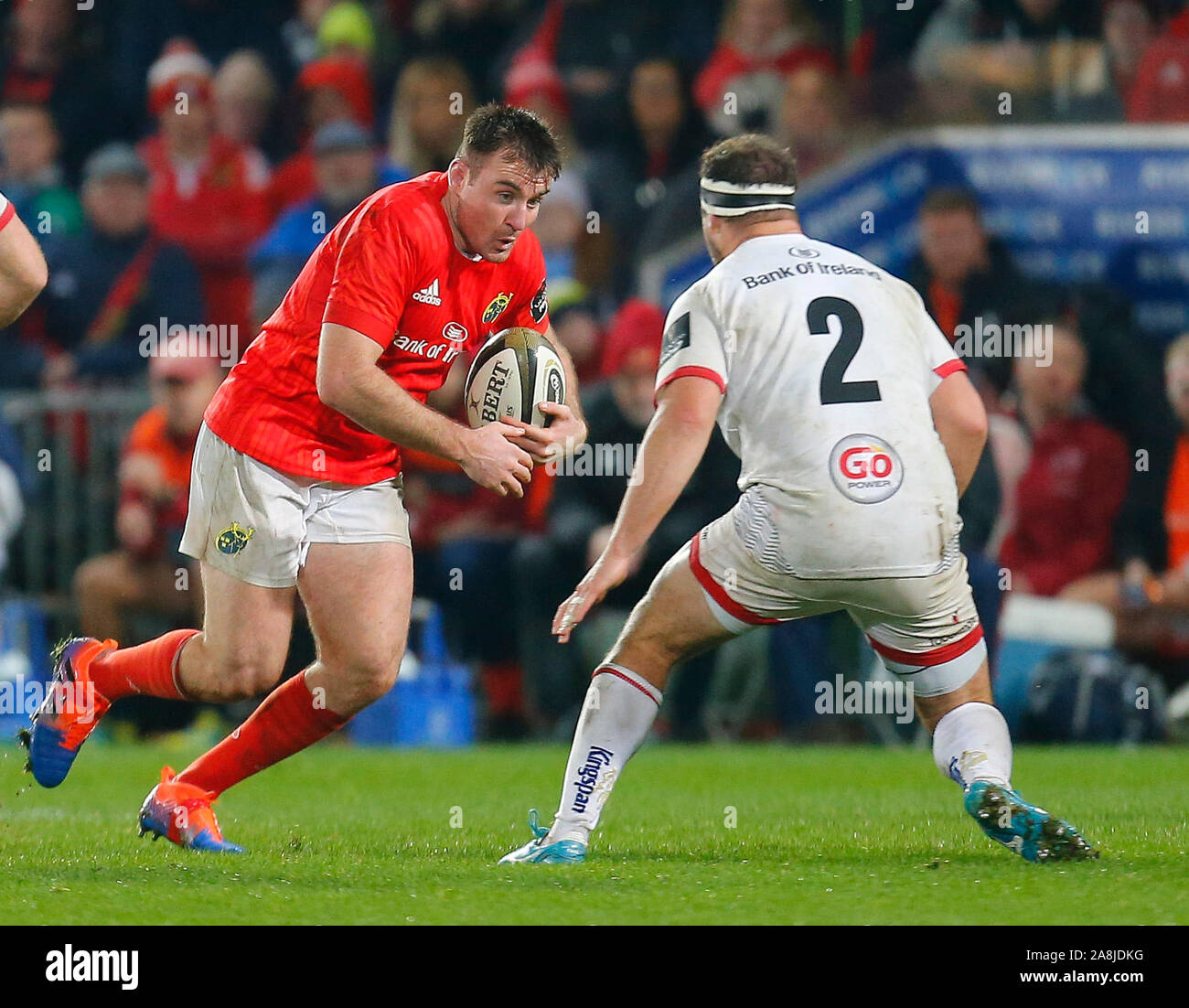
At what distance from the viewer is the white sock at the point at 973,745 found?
5.46 meters

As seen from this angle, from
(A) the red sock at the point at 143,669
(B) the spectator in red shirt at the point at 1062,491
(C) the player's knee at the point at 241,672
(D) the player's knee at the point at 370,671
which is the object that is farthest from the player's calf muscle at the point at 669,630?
(B) the spectator in red shirt at the point at 1062,491

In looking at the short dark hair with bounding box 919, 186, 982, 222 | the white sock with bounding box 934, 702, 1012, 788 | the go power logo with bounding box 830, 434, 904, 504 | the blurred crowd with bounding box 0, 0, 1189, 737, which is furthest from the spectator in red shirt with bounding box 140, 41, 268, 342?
the white sock with bounding box 934, 702, 1012, 788

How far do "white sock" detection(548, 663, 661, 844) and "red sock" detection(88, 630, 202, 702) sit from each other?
1290 mm

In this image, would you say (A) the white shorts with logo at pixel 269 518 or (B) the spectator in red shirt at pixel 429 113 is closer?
(A) the white shorts with logo at pixel 269 518

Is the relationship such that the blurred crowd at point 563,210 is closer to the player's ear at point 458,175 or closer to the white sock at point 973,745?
the white sock at point 973,745

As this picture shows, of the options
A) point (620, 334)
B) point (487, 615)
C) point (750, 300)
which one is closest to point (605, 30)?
point (620, 334)

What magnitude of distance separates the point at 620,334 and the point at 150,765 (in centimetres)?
334

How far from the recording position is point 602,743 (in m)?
5.57

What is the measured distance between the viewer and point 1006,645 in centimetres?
989

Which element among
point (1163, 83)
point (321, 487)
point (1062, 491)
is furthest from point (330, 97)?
point (321, 487)

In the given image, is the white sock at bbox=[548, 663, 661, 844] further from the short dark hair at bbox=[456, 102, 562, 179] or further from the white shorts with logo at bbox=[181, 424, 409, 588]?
the short dark hair at bbox=[456, 102, 562, 179]

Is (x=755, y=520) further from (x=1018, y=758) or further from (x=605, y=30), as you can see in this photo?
(x=605, y=30)

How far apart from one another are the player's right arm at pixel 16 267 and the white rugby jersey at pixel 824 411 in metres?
1.79

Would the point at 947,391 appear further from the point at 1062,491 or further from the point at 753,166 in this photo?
the point at 1062,491
